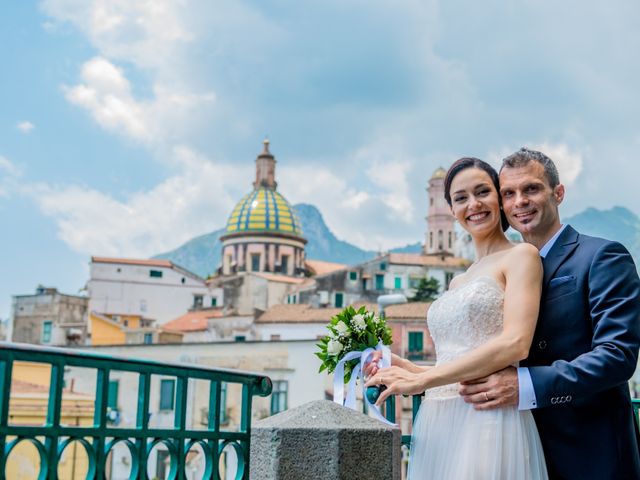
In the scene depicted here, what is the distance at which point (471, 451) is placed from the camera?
3.04 m

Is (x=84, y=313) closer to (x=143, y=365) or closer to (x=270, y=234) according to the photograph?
(x=270, y=234)

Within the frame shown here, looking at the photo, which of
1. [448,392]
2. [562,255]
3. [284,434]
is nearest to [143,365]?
[284,434]

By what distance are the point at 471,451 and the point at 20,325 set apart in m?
49.8

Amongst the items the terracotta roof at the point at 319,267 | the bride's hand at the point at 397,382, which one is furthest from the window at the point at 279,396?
the bride's hand at the point at 397,382

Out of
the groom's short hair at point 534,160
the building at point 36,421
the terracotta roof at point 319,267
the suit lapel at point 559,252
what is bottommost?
the building at point 36,421

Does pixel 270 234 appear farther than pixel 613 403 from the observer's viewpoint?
Yes

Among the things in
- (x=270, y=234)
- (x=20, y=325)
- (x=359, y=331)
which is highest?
(x=270, y=234)

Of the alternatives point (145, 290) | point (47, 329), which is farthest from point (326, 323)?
point (47, 329)

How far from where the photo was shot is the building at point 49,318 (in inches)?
1852

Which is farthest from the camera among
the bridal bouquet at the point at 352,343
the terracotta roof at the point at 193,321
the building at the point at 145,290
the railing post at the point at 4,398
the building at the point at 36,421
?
the building at the point at 145,290

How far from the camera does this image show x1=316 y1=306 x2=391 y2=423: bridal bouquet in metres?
3.53

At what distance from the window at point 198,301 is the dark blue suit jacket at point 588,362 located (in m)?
50.1

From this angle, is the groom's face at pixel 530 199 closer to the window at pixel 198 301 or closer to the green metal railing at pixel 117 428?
the green metal railing at pixel 117 428

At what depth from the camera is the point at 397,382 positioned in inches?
126
